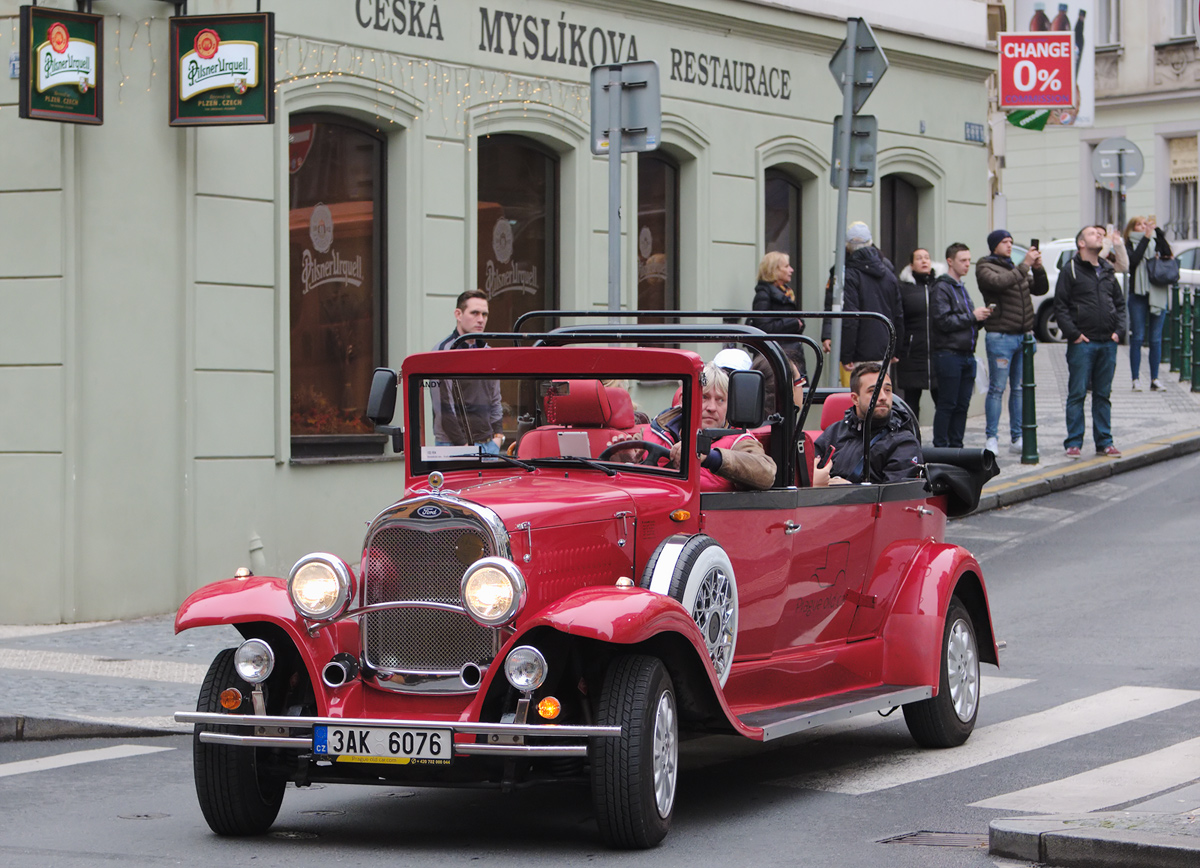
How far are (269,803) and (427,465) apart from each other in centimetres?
162

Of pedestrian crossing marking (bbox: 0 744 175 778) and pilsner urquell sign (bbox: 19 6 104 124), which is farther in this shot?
pilsner urquell sign (bbox: 19 6 104 124)

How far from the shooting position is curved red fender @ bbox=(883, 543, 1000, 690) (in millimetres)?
8492

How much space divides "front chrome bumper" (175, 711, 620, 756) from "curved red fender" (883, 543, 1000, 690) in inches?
100

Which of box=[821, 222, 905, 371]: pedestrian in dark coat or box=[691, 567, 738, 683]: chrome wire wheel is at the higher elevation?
box=[821, 222, 905, 371]: pedestrian in dark coat

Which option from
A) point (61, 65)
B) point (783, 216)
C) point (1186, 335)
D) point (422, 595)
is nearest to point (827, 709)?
point (422, 595)

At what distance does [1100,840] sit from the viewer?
6.07m

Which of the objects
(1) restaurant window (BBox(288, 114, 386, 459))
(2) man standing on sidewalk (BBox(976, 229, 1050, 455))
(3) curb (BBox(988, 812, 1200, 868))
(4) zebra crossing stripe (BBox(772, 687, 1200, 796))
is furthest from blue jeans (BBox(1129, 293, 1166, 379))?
(3) curb (BBox(988, 812, 1200, 868))

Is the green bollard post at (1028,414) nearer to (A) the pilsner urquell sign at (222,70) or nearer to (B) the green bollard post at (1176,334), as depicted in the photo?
(A) the pilsner urquell sign at (222,70)

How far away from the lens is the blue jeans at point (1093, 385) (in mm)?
18531

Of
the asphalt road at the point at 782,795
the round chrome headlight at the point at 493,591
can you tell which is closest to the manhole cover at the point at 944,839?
the asphalt road at the point at 782,795

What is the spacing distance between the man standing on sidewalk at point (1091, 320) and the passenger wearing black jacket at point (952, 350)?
138 centimetres

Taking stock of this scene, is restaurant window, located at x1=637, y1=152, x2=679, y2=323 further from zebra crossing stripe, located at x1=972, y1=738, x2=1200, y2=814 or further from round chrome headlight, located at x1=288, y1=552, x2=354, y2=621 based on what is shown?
round chrome headlight, located at x1=288, y1=552, x2=354, y2=621

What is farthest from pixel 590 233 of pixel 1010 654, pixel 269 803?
pixel 269 803

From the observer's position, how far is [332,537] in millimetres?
13805
